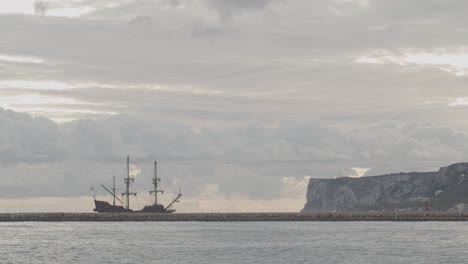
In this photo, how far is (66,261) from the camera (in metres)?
97.0

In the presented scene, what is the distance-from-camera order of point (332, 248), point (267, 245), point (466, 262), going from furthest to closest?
point (267, 245)
point (332, 248)
point (466, 262)

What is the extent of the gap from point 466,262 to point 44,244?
231ft

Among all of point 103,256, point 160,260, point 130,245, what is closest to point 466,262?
point 160,260

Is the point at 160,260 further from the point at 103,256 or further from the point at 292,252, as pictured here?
the point at 292,252

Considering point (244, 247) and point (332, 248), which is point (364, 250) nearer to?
point (332, 248)

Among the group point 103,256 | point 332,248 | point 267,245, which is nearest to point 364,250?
point 332,248

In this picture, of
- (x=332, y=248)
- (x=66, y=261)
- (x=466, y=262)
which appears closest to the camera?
(x=466, y=262)

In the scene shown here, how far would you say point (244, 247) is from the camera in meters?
119

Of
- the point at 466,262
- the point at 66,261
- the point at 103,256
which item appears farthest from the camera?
the point at 103,256

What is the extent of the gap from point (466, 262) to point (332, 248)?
2741cm

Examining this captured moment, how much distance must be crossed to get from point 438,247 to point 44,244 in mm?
63471

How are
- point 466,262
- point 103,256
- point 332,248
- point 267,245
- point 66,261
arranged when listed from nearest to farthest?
point 466,262, point 66,261, point 103,256, point 332,248, point 267,245

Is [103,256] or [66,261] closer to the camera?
[66,261]

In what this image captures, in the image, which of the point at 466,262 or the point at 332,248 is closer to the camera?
the point at 466,262
